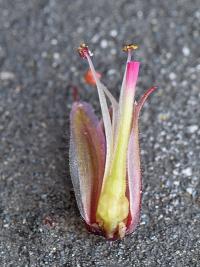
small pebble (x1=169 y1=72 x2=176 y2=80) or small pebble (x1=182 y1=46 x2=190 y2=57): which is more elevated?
small pebble (x1=182 y1=46 x2=190 y2=57)

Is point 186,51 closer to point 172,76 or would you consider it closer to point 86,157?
point 172,76

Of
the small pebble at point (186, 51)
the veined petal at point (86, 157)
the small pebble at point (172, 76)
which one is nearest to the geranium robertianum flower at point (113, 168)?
the veined petal at point (86, 157)

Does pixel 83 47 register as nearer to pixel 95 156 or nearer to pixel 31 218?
Result: pixel 95 156

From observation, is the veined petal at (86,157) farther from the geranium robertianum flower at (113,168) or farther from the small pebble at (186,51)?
the small pebble at (186,51)

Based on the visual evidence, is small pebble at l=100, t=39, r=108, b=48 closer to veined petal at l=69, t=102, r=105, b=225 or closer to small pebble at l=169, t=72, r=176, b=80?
small pebble at l=169, t=72, r=176, b=80

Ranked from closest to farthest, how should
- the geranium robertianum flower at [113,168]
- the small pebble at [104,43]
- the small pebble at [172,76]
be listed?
the geranium robertianum flower at [113,168] < the small pebble at [172,76] < the small pebble at [104,43]

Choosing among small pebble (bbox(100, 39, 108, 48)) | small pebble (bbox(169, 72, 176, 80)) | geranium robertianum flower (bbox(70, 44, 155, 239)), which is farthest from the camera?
small pebble (bbox(100, 39, 108, 48))

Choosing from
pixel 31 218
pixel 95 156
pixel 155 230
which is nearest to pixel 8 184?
pixel 31 218

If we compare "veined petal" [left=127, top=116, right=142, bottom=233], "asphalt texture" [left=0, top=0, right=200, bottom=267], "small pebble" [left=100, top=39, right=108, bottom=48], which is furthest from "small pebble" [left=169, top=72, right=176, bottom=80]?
"veined petal" [left=127, top=116, right=142, bottom=233]
